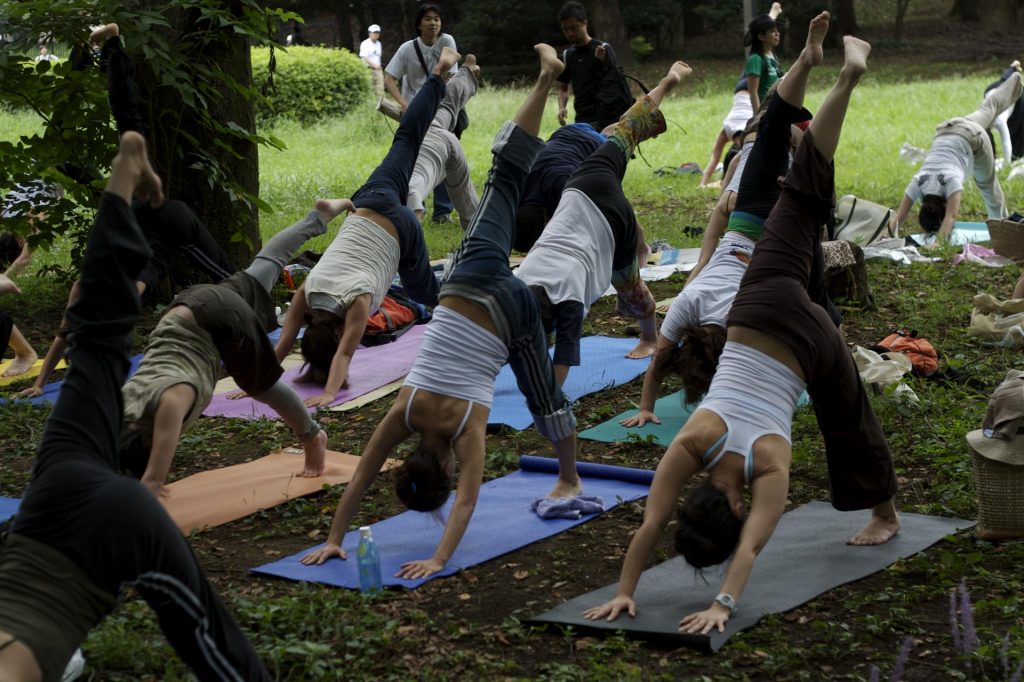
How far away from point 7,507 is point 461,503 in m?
2.27

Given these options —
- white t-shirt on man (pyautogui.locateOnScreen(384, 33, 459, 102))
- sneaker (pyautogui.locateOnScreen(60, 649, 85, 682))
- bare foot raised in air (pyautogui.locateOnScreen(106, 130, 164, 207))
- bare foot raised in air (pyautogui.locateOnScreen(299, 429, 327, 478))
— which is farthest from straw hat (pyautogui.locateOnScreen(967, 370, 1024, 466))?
white t-shirt on man (pyautogui.locateOnScreen(384, 33, 459, 102))

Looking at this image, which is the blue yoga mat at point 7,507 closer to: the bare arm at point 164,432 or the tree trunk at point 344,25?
the bare arm at point 164,432

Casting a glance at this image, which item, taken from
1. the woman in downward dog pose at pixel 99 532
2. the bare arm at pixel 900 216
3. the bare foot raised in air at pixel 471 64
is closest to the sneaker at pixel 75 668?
the woman in downward dog pose at pixel 99 532

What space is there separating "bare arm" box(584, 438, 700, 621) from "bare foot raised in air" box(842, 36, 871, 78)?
61.4 inches

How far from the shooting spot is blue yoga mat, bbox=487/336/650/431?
654 cm

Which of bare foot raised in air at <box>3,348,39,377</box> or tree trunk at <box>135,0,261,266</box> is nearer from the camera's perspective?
bare foot raised in air at <box>3,348,39,377</box>

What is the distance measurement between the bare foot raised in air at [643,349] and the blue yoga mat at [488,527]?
1.92m

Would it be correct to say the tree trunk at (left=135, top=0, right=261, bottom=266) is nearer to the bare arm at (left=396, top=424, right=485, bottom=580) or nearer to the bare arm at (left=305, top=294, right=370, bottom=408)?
the bare arm at (left=305, top=294, right=370, bottom=408)

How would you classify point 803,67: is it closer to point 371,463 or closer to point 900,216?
point 371,463

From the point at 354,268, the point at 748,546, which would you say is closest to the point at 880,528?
the point at 748,546

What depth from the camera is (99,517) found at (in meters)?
2.85

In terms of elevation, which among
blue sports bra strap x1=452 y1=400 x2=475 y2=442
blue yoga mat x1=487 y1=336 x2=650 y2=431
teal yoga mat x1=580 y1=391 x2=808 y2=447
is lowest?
blue yoga mat x1=487 y1=336 x2=650 y2=431

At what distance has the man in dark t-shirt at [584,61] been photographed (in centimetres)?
920

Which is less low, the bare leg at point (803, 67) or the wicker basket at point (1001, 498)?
the bare leg at point (803, 67)
